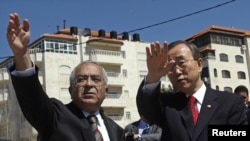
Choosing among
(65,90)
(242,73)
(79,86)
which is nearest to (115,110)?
(65,90)

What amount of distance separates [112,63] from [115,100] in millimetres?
3876

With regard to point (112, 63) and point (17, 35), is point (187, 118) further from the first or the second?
point (112, 63)

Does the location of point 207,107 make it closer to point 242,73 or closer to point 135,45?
point 135,45

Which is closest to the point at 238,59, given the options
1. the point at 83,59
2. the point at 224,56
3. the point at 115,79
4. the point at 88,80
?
the point at 224,56

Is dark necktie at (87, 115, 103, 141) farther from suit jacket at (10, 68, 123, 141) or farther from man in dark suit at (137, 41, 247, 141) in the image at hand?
man in dark suit at (137, 41, 247, 141)

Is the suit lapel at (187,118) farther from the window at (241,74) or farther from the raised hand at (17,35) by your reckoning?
the window at (241,74)

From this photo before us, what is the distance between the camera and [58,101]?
12.2 ft

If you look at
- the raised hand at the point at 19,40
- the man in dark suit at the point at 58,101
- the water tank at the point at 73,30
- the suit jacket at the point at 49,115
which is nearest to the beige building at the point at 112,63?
the water tank at the point at 73,30

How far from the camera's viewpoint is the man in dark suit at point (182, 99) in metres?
3.29

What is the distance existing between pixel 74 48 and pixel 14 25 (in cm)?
4250

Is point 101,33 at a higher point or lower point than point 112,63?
higher

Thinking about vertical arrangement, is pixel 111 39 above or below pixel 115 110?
above

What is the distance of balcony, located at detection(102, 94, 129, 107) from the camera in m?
44.1

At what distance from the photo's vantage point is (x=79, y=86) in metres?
3.97
